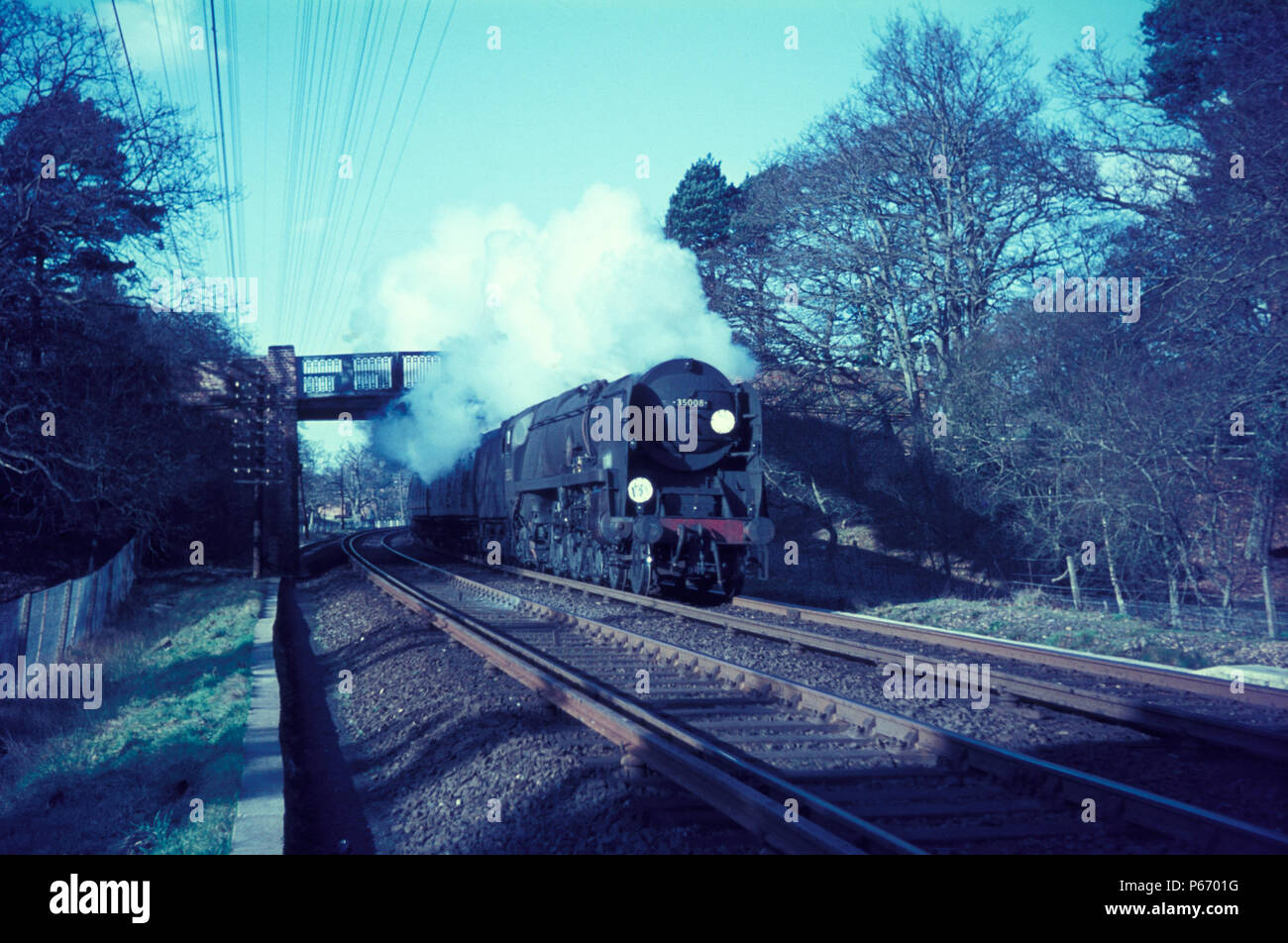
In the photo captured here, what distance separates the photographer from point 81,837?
5863 mm

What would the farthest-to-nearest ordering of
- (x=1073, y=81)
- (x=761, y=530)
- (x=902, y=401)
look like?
1. (x=902, y=401)
2. (x=1073, y=81)
3. (x=761, y=530)

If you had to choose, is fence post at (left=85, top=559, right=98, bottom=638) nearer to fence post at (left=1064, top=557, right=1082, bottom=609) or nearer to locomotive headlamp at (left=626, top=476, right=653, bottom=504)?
locomotive headlamp at (left=626, top=476, right=653, bottom=504)

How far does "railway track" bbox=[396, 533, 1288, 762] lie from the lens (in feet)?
19.0

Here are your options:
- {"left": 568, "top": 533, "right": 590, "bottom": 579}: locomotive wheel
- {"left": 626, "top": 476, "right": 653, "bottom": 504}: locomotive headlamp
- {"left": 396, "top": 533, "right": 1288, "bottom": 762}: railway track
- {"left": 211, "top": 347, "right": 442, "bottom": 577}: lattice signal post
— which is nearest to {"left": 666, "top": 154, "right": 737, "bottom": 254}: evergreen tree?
{"left": 211, "top": 347, "right": 442, "bottom": 577}: lattice signal post

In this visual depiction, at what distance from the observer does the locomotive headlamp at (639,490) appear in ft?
42.9

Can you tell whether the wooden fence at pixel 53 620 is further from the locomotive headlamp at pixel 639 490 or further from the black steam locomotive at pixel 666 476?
the locomotive headlamp at pixel 639 490

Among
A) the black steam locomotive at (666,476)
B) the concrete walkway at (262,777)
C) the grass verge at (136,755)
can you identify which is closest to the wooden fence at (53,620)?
the grass verge at (136,755)

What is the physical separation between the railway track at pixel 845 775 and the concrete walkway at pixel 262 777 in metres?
2.06

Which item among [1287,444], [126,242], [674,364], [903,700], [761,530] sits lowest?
[903,700]

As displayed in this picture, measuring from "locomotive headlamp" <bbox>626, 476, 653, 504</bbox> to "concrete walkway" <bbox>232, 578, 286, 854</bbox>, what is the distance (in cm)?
519

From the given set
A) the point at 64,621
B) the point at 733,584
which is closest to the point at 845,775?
the point at 733,584

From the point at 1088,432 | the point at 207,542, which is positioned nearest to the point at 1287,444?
the point at 1088,432

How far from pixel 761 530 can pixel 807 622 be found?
5.28ft
